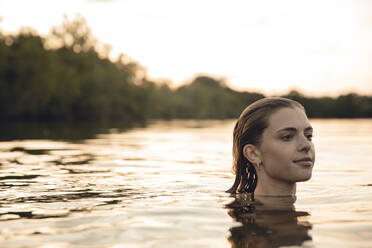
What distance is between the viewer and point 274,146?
4.28 metres

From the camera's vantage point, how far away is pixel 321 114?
421 ft

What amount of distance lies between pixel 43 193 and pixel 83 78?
232 feet

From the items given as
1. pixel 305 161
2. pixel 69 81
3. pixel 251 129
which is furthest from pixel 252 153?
pixel 69 81

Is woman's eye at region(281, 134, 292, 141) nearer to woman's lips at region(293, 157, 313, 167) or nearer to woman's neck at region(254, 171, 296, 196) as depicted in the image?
woman's lips at region(293, 157, 313, 167)

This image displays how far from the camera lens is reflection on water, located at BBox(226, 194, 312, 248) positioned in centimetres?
307

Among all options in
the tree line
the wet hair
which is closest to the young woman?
the wet hair

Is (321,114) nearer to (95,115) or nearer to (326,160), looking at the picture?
(95,115)

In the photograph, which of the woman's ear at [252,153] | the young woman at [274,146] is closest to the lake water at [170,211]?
the young woman at [274,146]

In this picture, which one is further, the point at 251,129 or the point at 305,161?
the point at 251,129

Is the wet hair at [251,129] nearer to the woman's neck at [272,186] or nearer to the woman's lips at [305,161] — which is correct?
the woman's neck at [272,186]

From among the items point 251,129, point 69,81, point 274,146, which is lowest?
point 274,146

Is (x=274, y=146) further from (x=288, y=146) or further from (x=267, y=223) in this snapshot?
(x=267, y=223)

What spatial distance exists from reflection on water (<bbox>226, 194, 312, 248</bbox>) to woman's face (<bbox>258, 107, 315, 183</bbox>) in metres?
0.29

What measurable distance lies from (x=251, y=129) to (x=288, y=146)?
44cm
